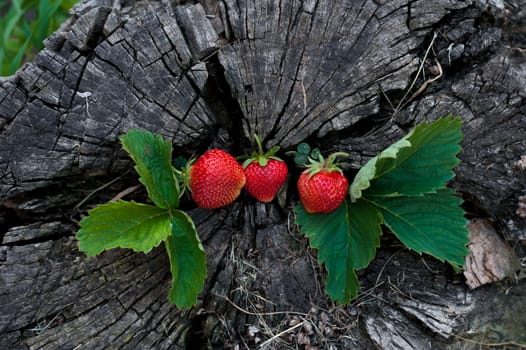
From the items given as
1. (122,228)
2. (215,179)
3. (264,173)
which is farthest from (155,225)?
(264,173)

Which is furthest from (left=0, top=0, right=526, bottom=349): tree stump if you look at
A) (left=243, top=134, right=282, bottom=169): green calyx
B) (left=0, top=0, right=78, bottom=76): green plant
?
(left=0, top=0, right=78, bottom=76): green plant

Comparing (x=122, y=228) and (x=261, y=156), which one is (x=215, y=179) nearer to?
(x=261, y=156)

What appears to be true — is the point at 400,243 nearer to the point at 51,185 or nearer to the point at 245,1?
the point at 245,1

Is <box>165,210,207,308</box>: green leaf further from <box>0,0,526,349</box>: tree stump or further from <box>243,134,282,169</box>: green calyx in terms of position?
<box>243,134,282,169</box>: green calyx

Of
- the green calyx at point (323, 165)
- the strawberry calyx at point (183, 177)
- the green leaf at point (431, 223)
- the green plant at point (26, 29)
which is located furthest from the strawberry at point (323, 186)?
the green plant at point (26, 29)

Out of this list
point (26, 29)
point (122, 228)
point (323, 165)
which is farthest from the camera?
point (26, 29)

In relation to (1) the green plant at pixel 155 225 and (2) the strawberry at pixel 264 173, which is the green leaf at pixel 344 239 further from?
(1) the green plant at pixel 155 225
